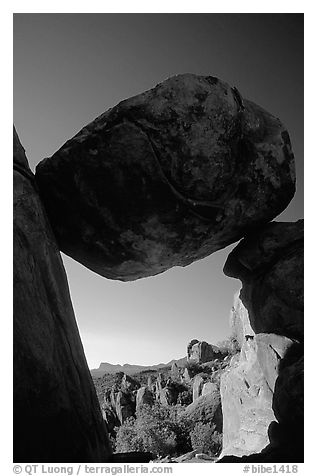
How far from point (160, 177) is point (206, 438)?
74.3ft

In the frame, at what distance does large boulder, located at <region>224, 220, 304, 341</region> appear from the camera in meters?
5.36

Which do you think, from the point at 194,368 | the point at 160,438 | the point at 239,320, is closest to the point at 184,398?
the point at 194,368

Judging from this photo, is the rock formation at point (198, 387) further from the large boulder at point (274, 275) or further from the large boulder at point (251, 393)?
the large boulder at point (274, 275)

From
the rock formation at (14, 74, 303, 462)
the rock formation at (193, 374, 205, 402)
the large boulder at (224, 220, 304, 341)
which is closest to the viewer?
the rock formation at (14, 74, 303, 462)

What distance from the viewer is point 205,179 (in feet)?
16.0

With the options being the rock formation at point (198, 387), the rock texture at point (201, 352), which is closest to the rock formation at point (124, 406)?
the rock formation at point (198, 387)

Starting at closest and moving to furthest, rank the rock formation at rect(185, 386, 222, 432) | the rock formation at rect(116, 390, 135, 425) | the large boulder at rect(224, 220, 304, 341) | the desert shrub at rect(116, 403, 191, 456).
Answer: the large boulder at rect(224, 220, 304, 341), the rock formation at rect(185, 386, 222, 432), the desert shrub at rect(116, 403, 191, 456), the rock formation at rect(116, 390, 135, 425)

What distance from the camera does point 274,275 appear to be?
5602 millimetres

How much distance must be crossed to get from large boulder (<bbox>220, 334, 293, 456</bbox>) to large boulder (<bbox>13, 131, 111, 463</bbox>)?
2556mm

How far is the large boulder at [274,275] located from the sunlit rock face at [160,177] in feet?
1.96

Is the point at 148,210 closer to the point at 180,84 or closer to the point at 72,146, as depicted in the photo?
the point at 72,146

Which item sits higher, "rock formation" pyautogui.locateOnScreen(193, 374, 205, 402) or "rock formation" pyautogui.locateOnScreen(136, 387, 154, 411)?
"rock formation" pyautogui.locateOnScreen(193, 374, 205, 402)

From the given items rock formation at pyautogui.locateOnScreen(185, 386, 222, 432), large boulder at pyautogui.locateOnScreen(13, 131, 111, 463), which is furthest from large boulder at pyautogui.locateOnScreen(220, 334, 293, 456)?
rock formation at pyautogui.locateOnScreen(185, 386, 222, 432)

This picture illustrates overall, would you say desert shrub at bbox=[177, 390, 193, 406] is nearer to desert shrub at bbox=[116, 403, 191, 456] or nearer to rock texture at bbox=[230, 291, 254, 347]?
desert shrub at bbox=[116, 403, 191, 456]
